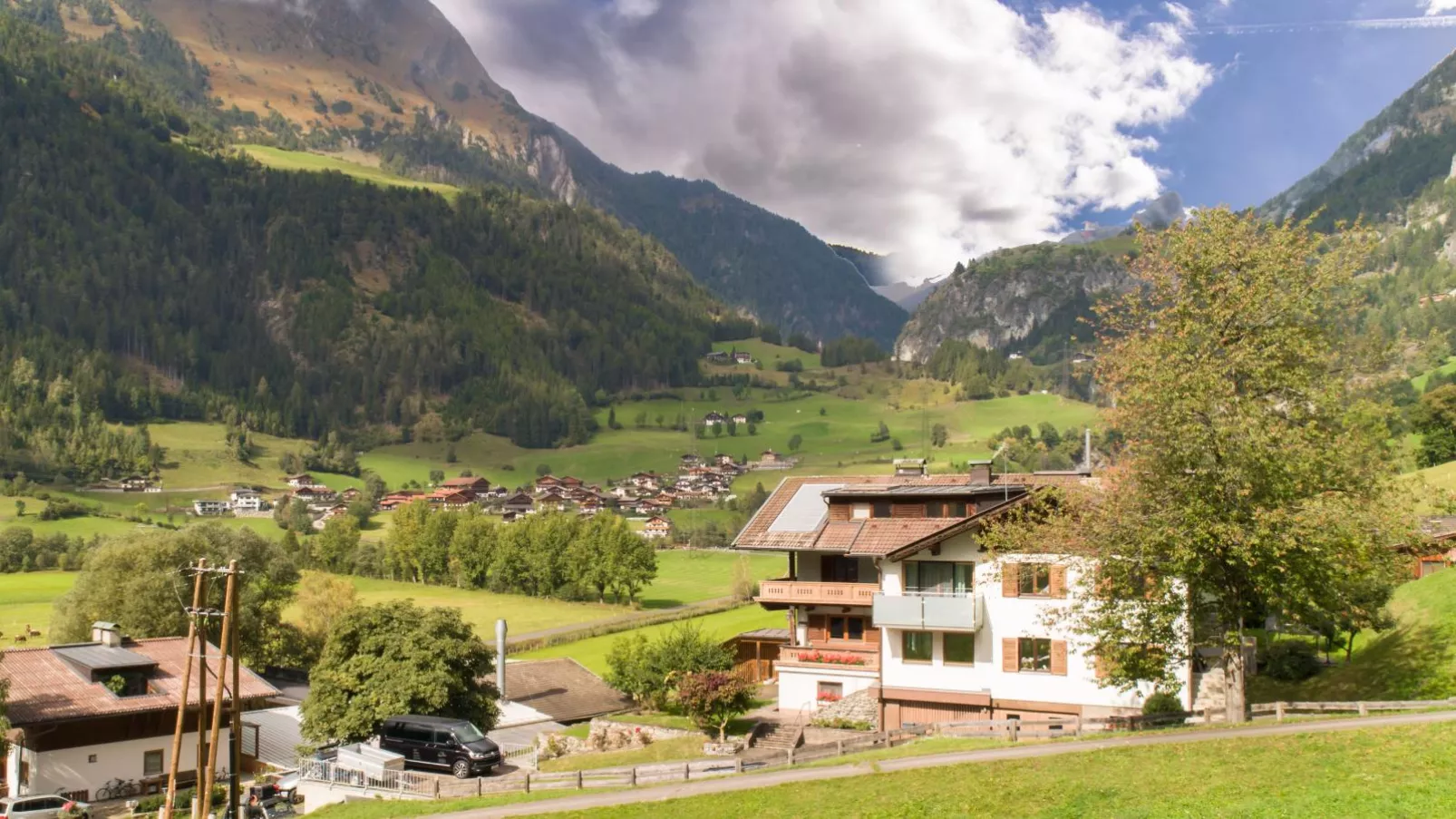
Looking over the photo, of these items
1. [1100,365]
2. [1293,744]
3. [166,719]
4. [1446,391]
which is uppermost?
[1446,391]

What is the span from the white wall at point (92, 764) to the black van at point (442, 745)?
49.3 ft

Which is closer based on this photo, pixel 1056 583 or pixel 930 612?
pixel 1056 583

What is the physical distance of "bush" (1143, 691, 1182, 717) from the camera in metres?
38.2

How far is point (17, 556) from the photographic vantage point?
16012 cm

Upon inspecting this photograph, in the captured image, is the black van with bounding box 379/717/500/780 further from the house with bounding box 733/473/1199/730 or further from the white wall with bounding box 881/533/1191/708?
the white wall with bounding box 881/533/1191/708

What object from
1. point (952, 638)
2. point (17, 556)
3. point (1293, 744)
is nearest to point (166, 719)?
point (952, 638)

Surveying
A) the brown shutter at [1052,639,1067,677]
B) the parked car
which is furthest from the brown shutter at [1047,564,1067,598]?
the parked car

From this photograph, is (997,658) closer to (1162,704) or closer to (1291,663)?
(1162,704)

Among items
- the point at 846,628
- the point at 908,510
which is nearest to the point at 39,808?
the point at 846,628

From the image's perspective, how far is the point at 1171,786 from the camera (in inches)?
926

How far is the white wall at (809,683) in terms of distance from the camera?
47.8 meters

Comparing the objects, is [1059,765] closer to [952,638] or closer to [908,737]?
[908,737]

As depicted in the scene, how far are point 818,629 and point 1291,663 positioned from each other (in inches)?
769

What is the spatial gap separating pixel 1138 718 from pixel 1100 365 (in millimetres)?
11780
